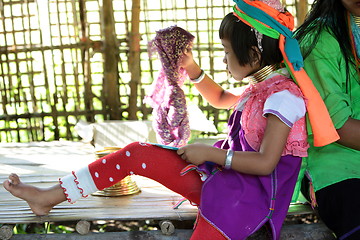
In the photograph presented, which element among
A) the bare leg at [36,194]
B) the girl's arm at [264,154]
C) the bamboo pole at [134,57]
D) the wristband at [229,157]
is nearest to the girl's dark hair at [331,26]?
the girl's arm at [264,154]

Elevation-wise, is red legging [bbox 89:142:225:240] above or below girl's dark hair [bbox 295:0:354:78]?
below

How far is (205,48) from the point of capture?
188 inches

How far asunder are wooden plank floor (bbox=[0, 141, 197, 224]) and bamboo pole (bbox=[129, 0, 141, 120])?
3.24 ft

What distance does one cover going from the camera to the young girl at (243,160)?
2.26 m

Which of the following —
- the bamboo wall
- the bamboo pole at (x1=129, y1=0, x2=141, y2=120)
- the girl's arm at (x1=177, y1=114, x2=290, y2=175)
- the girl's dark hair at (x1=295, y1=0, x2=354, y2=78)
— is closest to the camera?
the girl's arm at (x1=177, y1=114, x2=290, y2=175)

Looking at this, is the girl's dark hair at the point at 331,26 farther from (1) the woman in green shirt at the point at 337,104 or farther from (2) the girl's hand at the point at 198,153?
(2) the girl's hand at the point at 198,153

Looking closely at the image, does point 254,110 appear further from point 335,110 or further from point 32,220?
point 32,220

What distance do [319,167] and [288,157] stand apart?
0.18 meters

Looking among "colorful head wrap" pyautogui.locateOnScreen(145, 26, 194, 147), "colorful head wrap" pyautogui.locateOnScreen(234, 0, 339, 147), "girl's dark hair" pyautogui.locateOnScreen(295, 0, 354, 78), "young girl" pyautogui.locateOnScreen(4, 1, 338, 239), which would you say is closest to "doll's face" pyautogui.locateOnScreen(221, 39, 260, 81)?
"young girl" pyautogui.locateOnScreen(4, 1, 338, 239)

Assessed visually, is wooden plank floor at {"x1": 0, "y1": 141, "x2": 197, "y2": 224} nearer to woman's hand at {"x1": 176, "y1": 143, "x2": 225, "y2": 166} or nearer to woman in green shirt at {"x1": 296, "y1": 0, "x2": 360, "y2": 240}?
woman's hand at {"x1": 176, "y1": 143, "x2": 225, "y2": 166}

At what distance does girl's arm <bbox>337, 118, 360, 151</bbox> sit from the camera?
7.72ft

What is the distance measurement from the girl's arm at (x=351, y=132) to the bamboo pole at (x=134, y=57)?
2.55m

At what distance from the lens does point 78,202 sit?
2758mm

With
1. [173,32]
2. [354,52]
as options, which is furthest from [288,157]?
[173,32]
